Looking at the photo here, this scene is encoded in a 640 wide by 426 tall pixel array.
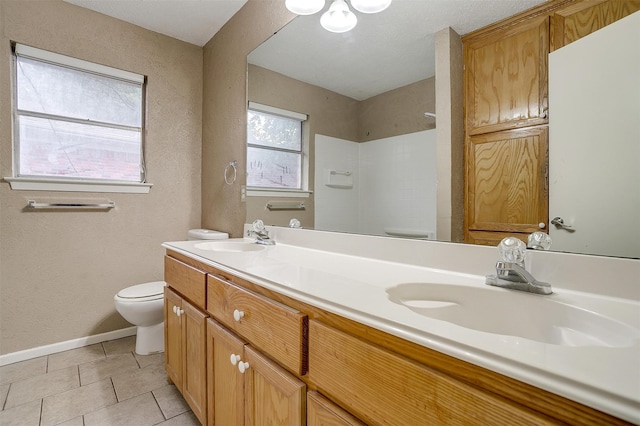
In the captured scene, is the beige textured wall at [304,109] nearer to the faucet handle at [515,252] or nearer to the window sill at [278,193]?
the window sill at [278,193]

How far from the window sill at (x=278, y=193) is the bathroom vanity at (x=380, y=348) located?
1.23ft

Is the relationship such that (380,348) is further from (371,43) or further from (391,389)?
(371,43)

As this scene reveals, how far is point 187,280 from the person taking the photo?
140cm

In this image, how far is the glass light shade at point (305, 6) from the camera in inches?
59.7

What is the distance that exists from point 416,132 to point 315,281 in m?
0.69

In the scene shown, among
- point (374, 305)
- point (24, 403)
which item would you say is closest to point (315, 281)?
point (374, 305)

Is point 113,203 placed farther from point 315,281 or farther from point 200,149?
point 315,281

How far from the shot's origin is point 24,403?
158cm

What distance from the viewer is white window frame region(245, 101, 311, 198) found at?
1.64 meters

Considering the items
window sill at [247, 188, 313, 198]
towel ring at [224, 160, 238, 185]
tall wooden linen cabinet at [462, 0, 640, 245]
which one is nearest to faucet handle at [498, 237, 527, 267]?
tall wooden linen cabinet at [462, 0, 640, 245]

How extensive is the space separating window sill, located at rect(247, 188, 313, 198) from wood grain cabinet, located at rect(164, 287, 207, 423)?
76 cm

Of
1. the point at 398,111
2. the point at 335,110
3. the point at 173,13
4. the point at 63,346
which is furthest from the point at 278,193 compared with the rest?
the point at 63,346

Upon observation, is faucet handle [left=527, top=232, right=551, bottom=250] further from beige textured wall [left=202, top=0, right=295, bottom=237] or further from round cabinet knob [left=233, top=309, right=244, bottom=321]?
beige textured wall [left=202, top=0, right=295, bottom=237]

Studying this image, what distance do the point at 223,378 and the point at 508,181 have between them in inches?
45.4
